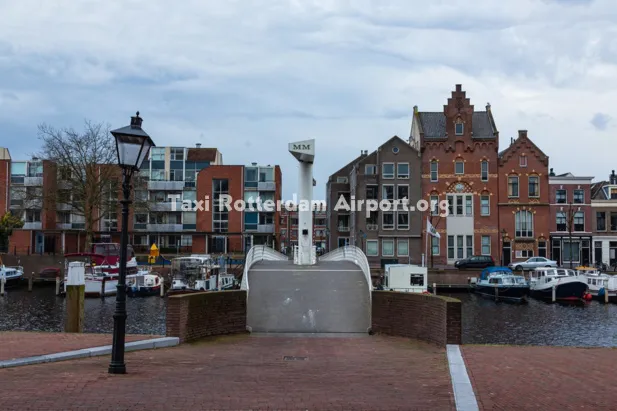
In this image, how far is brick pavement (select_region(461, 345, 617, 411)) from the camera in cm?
956

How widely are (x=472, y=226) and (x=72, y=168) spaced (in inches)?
1615

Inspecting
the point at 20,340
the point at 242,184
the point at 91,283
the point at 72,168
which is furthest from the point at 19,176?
the point at 20,340

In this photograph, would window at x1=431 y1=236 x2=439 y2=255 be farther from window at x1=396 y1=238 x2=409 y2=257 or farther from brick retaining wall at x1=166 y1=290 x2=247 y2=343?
brick retaining wall at x1=166 y1=290 x2=247 y2=343

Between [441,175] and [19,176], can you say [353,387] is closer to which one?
[441,175]

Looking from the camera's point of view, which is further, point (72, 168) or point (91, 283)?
point (72, 168)

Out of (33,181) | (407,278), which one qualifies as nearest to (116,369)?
(407,278)

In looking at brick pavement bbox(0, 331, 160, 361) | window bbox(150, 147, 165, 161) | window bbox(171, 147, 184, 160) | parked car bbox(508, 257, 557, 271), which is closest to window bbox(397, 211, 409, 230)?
parked car bbox(508, 257, 557, 271)

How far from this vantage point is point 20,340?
1575 centimetres

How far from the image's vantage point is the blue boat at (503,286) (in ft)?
→ 165

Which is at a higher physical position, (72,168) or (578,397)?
(72,168)

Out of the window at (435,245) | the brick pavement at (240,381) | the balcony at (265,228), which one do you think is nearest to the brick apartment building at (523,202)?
the window at (435,245)

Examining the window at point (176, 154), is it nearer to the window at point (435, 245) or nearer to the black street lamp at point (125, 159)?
the window at point (435, 245)

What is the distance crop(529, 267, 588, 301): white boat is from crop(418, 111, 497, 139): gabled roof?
18.4 meters

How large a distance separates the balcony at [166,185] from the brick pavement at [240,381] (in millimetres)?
65149
